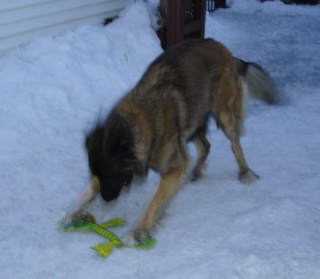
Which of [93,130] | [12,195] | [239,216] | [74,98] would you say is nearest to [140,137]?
[93,130]

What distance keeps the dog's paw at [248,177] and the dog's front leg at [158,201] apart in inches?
36.3

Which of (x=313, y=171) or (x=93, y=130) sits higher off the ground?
(x=93, y=130)

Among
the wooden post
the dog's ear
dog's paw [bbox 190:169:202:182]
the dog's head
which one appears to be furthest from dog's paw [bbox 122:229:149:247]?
the wooden post

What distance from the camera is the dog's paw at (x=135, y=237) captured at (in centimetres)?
327

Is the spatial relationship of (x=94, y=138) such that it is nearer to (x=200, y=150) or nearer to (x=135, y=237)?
(x=135, y=237)

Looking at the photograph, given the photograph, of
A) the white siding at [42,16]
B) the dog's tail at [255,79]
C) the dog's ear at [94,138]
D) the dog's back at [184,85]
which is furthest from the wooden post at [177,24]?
the dog's ear at [94,138]

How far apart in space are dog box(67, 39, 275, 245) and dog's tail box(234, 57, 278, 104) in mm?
10

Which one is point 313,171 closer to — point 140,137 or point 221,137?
point 221,137

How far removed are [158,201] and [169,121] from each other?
62cm

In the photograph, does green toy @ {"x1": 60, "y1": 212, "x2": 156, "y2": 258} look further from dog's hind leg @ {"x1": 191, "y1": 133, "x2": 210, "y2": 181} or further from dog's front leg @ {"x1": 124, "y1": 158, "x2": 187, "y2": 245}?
dog's hind leg @ {"x1": 191, "y1": 133, "x2": 210, "y2": 181}

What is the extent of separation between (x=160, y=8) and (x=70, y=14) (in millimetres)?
2063

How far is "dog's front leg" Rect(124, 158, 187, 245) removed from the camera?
331cm

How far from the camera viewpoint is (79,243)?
10.8 ft

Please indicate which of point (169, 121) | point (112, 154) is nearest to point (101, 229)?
point (112, 154)
